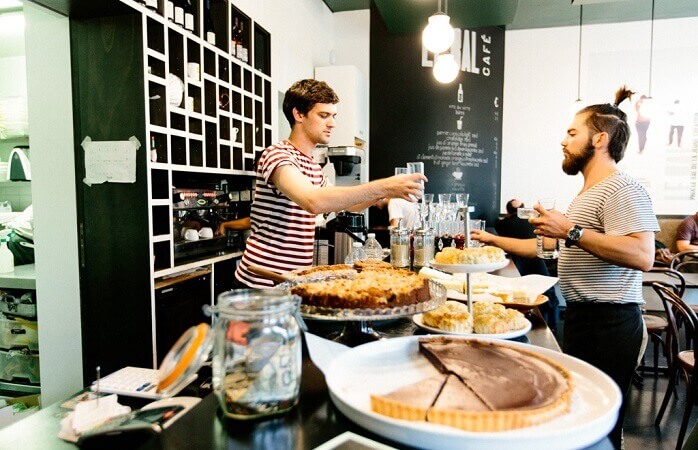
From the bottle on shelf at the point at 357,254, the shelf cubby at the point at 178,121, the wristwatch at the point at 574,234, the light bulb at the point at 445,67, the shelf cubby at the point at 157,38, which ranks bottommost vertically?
the bottle on shelf at the point at 357,254

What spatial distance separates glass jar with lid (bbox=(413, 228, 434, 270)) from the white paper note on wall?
1608mm

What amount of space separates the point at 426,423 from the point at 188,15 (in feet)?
10.3

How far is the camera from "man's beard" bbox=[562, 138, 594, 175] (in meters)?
1.97

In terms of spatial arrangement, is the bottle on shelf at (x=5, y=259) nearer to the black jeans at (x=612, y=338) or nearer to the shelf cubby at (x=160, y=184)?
the shelf cubby at (x=160, y=184)

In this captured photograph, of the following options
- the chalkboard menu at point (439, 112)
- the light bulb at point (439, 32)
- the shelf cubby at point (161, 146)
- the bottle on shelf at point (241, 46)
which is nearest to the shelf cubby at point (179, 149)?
the shelf cubby at point (161, 146)

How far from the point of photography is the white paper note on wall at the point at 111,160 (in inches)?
102

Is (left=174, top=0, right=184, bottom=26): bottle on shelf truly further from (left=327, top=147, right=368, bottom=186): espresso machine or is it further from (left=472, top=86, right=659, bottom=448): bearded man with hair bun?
(left=327, top=147, right=368, bottom=186): espresso machine

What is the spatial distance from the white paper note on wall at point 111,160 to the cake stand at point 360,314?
174cm

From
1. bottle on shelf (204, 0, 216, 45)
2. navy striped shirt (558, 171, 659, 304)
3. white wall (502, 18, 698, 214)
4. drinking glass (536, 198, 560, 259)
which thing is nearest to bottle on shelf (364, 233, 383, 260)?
drinking glass (536, 198, 560, 259)

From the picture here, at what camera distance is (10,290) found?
9.47ft

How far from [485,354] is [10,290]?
3.10 metres

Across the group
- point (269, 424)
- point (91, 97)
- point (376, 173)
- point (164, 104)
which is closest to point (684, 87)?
point (376, 173)

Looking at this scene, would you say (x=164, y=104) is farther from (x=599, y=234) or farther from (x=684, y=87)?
(x=684, y=87)

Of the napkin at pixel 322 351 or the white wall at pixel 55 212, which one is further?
the white wall at pixel 55 212
